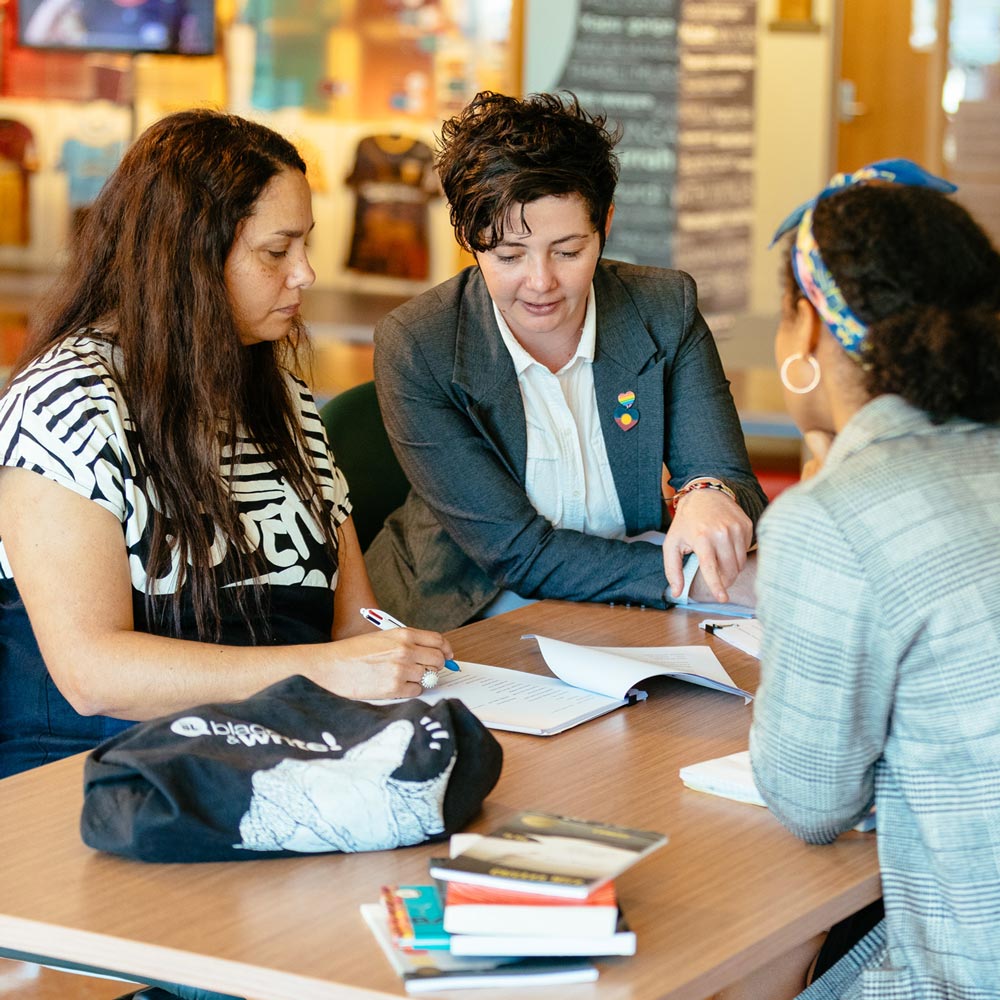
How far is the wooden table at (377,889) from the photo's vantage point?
3.98 ft

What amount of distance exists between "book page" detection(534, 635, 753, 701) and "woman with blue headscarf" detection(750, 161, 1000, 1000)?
463 millimetres

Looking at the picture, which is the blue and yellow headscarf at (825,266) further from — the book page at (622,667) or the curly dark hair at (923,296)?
the book page at (622,667)

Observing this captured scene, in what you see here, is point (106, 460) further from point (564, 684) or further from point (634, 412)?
point (634, 412)

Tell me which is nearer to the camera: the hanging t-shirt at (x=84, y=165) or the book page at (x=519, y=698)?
the book page at (x=519, y=698)

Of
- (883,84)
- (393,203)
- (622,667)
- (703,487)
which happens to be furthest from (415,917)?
(393,203)

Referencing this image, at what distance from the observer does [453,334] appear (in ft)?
8.36

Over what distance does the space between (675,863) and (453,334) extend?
1309mm

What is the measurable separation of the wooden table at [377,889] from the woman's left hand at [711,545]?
502mm

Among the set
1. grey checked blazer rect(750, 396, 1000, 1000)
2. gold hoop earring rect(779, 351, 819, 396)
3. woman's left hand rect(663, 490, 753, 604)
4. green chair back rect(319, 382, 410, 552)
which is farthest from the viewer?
green chair back rect(319, 382, 410, 552)

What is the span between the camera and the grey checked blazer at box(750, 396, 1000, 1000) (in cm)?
133

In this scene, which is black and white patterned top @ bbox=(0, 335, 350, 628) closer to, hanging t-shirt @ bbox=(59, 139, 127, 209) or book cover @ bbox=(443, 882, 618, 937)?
book cover @ bbox=(443, 882, 618, 937)

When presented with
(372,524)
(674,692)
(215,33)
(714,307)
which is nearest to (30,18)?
(215,33)

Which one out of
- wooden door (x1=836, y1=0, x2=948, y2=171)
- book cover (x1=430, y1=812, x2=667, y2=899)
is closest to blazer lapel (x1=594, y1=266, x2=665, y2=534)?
book cover (x1=430, y1=812, x2=667, y2=899)

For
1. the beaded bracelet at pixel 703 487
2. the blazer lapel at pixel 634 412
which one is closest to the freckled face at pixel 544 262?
the blazer lapel at pixel 634 412
